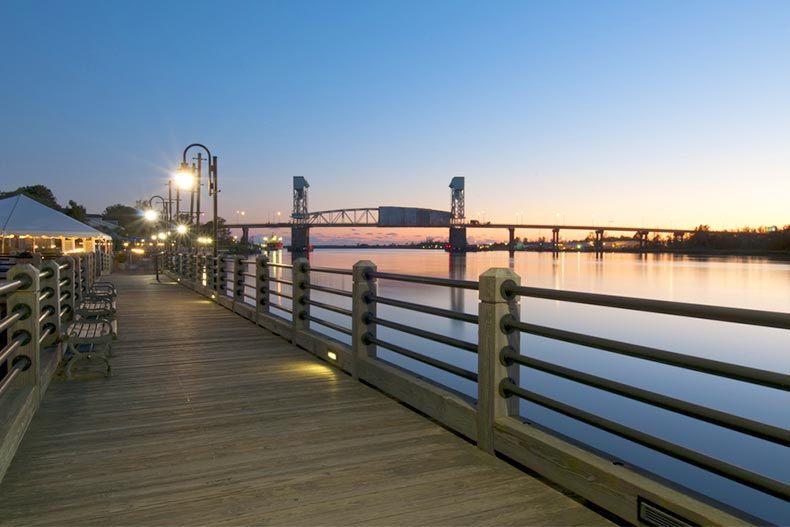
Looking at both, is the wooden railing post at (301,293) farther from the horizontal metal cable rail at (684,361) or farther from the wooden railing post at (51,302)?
the horizontal metal cable rail at (684,361)

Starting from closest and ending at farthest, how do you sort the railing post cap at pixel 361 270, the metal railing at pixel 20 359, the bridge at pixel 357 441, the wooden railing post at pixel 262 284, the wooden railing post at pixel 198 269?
the bridge at pixel 357 441 → the metal railing at pixel 20 359 → the railing post cap at pixel 361 270 → the wooden railing post at pixel 262 284 → the wooden railing post at pixel 198 269

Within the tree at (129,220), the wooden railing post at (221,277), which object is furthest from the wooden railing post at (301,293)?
the tree at (129,220)

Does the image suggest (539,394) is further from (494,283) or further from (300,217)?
(300,217)

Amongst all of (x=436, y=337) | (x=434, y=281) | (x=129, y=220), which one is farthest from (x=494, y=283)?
(x=129, y=220)

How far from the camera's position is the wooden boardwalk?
347cm

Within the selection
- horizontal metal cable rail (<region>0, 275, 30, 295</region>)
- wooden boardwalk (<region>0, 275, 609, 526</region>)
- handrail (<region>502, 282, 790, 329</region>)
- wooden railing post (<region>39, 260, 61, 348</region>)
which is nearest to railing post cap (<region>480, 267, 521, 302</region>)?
handrail (<region>502, 282, 790, 329</region>)

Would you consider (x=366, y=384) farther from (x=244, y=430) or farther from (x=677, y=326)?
(x=677, y=326)

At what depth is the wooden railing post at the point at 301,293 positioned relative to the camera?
902cm

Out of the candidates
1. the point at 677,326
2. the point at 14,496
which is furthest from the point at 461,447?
the point at 677,326

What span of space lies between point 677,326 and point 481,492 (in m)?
28.1

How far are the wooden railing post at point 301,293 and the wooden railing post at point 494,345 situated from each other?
4952mm

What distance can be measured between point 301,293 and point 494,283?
5.31m

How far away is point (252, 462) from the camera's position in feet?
14.2

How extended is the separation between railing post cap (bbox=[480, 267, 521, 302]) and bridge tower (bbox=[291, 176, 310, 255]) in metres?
137
